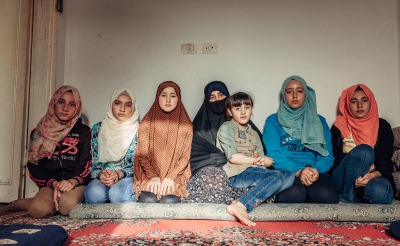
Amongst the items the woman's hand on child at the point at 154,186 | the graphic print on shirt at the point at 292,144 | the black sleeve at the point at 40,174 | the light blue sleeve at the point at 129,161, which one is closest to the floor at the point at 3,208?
the black sleeve at the point at 40,174

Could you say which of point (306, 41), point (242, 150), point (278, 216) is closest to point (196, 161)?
point (242, 150)

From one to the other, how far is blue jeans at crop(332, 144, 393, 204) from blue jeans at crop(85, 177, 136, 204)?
63.4 inches

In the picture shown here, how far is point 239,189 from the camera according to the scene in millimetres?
2609

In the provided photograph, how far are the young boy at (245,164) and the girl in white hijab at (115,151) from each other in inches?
29.7

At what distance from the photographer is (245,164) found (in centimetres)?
266

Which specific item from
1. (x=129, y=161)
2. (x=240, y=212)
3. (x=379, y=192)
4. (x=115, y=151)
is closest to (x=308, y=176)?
(x=379, y=192)

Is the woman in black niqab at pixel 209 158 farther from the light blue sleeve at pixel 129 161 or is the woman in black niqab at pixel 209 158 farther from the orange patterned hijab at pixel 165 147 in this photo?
the light blue sleeve at pixel 129 161

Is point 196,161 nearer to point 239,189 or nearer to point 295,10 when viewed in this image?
point 239,189

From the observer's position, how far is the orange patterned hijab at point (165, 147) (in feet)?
8.97

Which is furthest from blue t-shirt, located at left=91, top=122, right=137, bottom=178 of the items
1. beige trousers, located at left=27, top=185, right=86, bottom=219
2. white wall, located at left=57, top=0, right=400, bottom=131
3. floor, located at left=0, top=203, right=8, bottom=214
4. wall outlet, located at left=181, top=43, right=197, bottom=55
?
wall outlet, located at left=181, top=43, right=197, bottom=55

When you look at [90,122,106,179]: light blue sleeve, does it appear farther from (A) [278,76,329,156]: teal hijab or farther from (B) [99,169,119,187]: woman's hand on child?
(A) [278,76,329,156]: teal hijab

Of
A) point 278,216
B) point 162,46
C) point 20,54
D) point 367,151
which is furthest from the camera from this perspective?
point 162,46

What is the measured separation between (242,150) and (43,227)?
5.24 feet

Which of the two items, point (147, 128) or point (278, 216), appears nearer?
point (278, 216)
